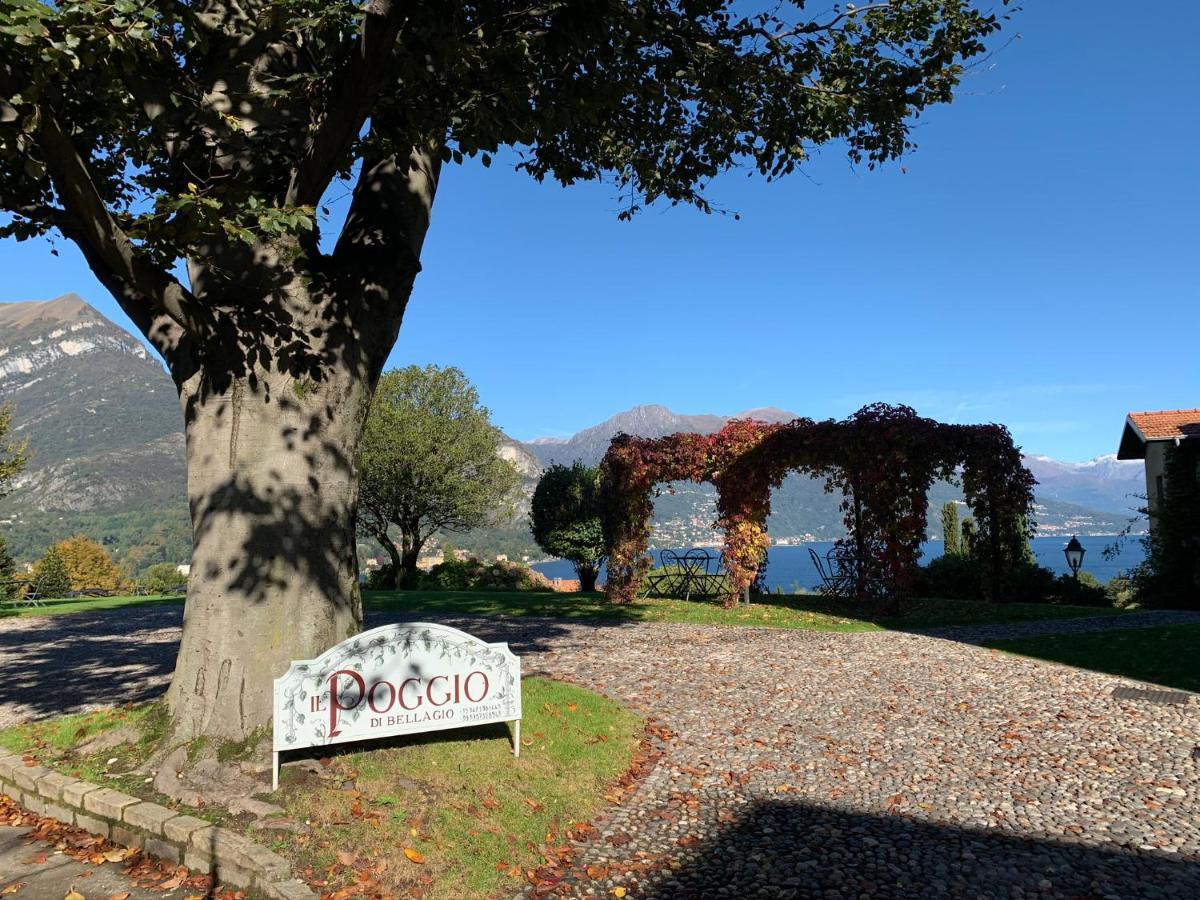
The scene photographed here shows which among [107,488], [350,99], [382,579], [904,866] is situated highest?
[107,488]

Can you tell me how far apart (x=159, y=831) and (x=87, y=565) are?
54.5 meters

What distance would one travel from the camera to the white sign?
4.08m

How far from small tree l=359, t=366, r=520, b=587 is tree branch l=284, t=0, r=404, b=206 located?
21.1 meters

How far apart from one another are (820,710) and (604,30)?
5.58 meters

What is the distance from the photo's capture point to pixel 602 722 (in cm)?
588

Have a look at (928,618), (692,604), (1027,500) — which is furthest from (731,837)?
(1027,500)

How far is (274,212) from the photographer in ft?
12.4

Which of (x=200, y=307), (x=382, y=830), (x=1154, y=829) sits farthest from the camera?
(x=200, y=307)

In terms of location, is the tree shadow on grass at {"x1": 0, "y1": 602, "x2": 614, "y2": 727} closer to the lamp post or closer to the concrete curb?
the concrete curb

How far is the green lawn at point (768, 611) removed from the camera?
12.4 m

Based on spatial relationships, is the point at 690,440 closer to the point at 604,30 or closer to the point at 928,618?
the point at 928,618

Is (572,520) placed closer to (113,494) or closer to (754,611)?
(754,611)

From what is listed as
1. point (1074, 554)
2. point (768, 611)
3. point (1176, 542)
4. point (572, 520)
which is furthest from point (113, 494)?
point (1176, 542)

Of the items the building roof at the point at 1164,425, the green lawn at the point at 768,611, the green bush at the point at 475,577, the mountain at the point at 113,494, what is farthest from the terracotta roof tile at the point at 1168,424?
the mountain at the point at 113,494
